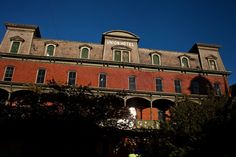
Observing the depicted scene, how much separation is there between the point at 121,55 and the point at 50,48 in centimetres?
831

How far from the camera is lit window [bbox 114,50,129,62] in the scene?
26922mm

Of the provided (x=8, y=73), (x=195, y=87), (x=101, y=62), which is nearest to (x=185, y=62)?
(x=195, y=87)

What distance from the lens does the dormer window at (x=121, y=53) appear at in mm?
26947

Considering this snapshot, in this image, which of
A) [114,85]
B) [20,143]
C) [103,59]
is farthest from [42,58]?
[20,143]

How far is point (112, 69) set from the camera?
85.9 feet

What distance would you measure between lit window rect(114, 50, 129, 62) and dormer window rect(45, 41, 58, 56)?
714cm

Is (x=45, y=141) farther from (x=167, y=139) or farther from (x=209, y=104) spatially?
(x=209, y=104)

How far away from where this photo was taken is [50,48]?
26406 millimetres

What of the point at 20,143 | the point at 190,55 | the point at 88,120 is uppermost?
the point at 190,55

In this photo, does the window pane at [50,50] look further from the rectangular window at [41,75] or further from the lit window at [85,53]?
the lit window at [85,53]

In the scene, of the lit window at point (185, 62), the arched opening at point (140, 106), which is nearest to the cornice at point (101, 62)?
the lit window at point (185, 62)

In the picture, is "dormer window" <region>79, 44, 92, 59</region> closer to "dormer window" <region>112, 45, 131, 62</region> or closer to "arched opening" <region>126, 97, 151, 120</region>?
"dormer window" <region>112, 45, 131, 62</region>

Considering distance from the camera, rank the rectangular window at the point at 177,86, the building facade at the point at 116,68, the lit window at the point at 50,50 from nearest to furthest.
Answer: the building facade at the point at 116,68 < the lit window at the point at 50,50 < the rectangular window at the point at 177,86

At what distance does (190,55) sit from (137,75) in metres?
8.33
